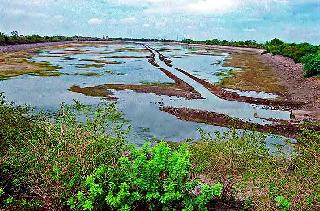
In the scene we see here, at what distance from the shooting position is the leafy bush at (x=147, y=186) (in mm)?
10000

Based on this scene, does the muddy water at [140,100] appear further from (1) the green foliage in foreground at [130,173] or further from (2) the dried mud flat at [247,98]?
(1) the green foliage in foreground at [130,173]

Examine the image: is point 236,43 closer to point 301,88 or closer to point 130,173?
point 301,88

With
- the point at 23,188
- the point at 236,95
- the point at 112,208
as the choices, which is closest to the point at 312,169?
the point at 112,208

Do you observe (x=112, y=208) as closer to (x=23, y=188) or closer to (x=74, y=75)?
(x=23, y=188)

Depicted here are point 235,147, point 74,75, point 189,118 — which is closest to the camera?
point 235,147

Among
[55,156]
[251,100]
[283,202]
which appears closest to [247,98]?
[251,100]

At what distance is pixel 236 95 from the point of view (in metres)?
36.0

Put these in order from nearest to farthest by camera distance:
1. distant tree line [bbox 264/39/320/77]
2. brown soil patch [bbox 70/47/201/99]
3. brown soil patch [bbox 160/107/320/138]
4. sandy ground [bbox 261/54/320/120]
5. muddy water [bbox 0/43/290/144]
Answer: brown soil patch [bbox 160/107/320/138], muddy water [bbox 0/43/290/144], sandy ground [bbox 261/54/320/120], brown soil patch [bbox 70/47/201/99], distant tree line [bbox 264/39/320/77]

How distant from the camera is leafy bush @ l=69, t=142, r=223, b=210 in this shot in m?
10.0

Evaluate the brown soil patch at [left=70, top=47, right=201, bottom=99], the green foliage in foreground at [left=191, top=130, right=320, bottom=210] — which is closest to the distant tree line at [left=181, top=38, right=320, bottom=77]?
the brown soil patch at [left=70, top=47, right=201, bottom=99]

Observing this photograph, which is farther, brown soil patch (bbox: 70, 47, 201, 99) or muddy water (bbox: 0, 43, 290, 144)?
brown soil patch (bbox: 70, 47, 201, 99)

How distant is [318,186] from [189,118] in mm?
16724

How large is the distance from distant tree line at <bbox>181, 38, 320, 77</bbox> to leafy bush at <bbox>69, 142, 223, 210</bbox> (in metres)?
36.8

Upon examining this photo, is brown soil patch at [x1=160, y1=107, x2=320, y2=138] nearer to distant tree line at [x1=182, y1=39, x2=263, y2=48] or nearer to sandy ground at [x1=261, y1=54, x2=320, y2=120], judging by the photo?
sandy ground at [x1=261, y1=54, x2=320, y2=120]
